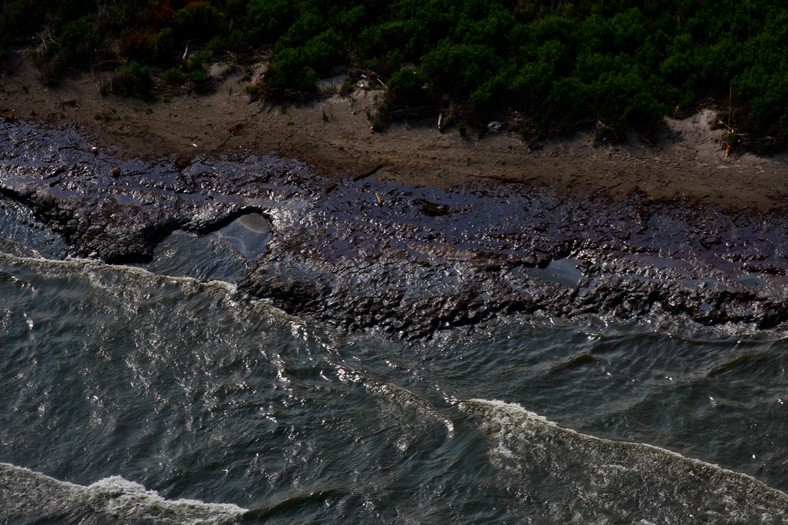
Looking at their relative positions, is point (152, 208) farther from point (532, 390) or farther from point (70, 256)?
point (532, 390)

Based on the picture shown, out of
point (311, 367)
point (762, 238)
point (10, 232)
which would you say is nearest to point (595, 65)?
point (762, 238)

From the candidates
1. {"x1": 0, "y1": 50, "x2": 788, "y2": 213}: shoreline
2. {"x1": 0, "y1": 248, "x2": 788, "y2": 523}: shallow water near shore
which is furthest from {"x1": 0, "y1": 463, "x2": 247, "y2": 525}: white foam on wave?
{"x1": 0, "y1": 50, "x2": 788, "y2": 213}: shoreline

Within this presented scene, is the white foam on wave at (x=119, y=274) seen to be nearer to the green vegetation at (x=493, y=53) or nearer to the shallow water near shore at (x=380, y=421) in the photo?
the shallow water near shore at (x=380, y=421)

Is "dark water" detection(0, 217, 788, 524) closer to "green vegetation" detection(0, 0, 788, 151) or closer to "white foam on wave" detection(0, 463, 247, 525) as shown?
"white foam on wave" detection(0, 463, 247, 525)

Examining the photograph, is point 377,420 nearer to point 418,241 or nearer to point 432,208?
point 418,241

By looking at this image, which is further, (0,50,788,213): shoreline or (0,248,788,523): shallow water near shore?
(0,50,788,213): shoreline

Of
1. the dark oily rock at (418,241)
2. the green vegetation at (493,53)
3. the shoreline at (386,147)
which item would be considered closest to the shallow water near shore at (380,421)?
the dark oily rock at (418,241)
